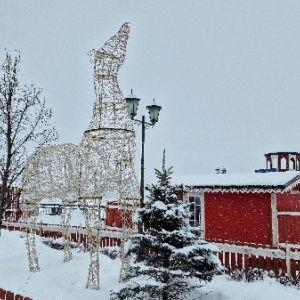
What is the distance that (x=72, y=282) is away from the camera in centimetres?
1052

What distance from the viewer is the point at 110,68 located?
10891mm

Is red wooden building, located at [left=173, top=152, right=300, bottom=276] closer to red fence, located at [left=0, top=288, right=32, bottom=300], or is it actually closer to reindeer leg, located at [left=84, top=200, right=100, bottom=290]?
reindeer leg, located at [left=84, top=200, right=100, bottom=290]

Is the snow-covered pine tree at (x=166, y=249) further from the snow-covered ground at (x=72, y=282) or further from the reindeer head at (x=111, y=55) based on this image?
the reindeer head at (x=111, y=55)

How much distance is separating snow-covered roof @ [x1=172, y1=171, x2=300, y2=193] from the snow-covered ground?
4096 millimetres

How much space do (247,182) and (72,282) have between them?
21.8 feet

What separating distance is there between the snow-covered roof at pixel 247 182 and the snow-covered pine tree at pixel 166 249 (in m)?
5.77

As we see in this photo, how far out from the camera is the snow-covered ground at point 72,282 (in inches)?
323

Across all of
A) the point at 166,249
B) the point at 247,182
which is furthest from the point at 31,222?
the point at 247,182

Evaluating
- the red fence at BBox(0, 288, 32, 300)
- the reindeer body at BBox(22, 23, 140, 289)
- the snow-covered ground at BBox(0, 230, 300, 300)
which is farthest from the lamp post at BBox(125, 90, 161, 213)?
the red fence at BBox(0, 288, 32, 300)

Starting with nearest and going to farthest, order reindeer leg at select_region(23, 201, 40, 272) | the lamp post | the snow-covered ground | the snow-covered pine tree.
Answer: the snow-covered pine tree
the snow-covered ground
the lamp post
reindeer leg at select_region(23, 201, 40, 272)

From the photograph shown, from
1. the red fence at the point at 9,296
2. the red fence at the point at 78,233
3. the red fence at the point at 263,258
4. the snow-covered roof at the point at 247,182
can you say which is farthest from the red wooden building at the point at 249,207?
the red fence at the point at 9,296

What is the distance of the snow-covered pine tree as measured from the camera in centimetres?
746

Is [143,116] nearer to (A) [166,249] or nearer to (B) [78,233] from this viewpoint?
(A) [166,249]

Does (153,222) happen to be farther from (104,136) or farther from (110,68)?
(110,68)
